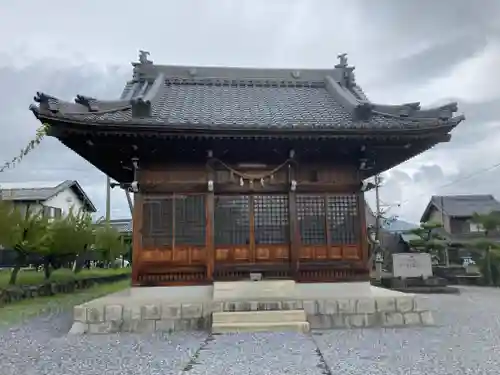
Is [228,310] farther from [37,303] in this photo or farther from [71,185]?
[71,185]

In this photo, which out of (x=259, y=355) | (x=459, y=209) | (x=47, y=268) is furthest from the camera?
(x=459, y=209)

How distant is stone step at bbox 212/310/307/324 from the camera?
24.4 feet

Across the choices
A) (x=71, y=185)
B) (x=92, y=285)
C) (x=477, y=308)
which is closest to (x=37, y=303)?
(x=92, y=285)

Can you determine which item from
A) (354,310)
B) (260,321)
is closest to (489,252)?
(354,310)

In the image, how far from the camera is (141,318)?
7.58m

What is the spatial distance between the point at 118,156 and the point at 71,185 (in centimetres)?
2748

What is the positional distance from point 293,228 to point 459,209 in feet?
95.3

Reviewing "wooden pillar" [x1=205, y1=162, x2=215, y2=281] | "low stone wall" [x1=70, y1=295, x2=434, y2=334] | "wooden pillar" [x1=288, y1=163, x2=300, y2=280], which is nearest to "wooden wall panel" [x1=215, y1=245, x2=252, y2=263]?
"wooden pillar" [x1=205, y1=162, x2=215, y2=281]

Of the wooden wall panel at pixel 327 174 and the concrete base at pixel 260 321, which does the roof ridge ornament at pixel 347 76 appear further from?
the concrete base at pixel 260 321

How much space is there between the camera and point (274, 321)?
7453 millimetres

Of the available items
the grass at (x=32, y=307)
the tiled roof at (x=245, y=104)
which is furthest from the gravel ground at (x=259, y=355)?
the grass at (x=32, y=307)

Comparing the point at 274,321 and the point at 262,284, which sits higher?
the point at 262,284

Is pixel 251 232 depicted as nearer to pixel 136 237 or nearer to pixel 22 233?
pixel 136 237

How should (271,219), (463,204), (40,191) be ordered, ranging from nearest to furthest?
(271,219)
(40,191)
(463,204)
